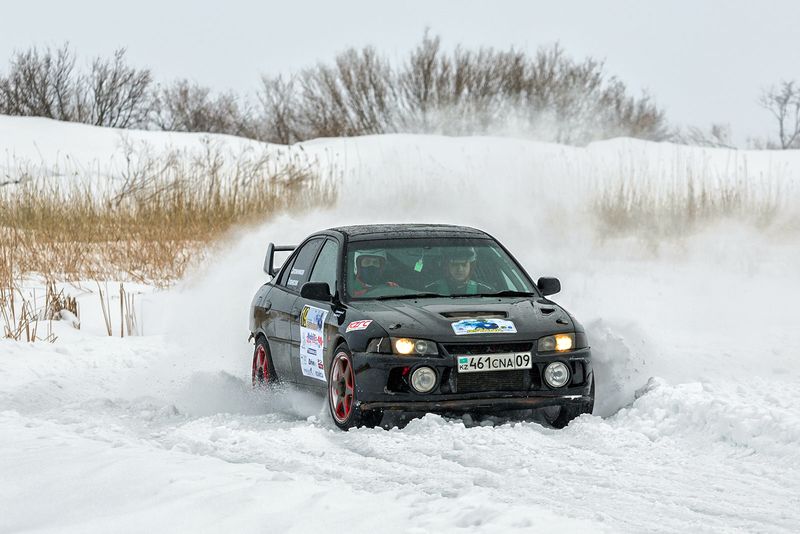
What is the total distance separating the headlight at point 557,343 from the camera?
7.62 m

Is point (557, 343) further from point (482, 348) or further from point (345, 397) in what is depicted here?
point (345, 397)

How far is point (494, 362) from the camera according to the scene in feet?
24.5

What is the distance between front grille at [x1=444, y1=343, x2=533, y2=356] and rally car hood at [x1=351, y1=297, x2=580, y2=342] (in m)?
0.04

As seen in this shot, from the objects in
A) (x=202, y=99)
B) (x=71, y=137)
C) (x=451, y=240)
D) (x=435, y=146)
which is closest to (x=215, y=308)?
(x=451, y=240)

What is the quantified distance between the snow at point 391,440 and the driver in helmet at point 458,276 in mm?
1071

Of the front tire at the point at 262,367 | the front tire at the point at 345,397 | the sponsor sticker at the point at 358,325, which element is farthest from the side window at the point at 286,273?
the sponsor sticker at the point at 358,325

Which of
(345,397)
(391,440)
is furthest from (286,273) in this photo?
(391,440)

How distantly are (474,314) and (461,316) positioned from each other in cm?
10

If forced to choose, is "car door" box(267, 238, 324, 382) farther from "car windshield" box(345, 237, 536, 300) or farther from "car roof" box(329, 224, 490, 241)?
"car windshield" box(345, 237, 536, 300)

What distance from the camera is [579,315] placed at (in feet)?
48.0

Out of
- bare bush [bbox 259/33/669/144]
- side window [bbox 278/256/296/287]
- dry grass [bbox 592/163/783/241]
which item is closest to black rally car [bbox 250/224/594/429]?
side window [bbox 278/256/296/287]

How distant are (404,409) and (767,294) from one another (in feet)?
34.1

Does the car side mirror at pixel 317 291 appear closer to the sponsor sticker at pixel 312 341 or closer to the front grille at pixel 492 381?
the sponsor sticker at pixel 312 341

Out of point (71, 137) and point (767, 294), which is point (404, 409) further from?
point (71, 137)
